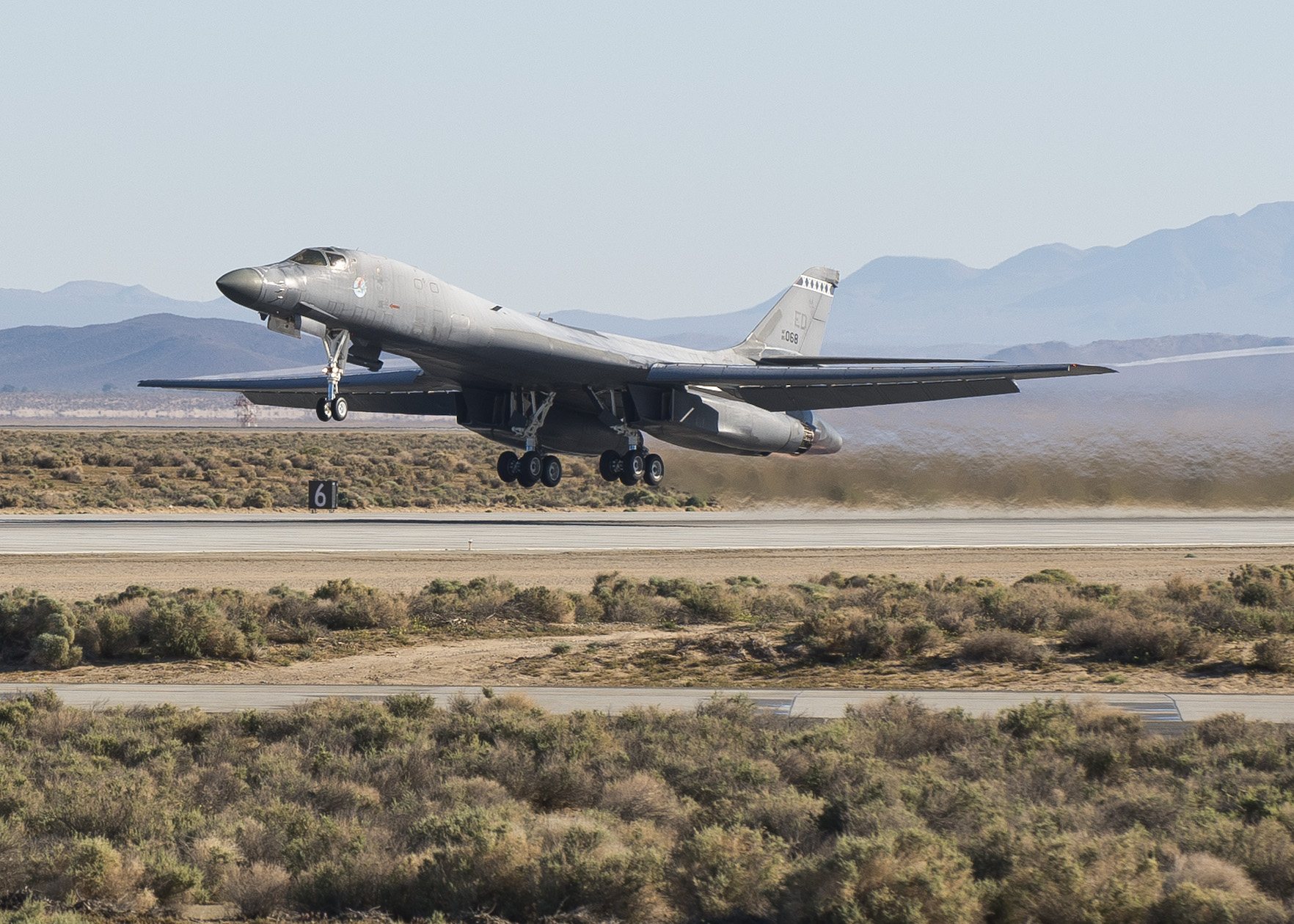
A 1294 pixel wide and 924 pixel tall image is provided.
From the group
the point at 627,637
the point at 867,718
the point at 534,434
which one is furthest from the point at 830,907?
the point at 534,434

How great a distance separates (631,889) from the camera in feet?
35.0

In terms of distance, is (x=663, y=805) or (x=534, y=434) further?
(x=534, y=434)

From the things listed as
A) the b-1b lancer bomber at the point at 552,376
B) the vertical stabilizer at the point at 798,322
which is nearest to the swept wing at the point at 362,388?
the b-1b lancer bomber at the point at 552,376

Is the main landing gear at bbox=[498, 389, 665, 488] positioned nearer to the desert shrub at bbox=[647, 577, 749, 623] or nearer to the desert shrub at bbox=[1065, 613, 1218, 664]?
the desert shrub at bbox=[647, 577, 749, 623]

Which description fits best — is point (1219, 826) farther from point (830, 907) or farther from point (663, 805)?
point (663, 805)

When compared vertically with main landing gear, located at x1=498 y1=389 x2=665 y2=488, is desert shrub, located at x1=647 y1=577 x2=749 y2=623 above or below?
below

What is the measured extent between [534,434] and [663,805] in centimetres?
2838

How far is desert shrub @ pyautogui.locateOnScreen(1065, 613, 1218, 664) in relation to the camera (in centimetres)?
2356

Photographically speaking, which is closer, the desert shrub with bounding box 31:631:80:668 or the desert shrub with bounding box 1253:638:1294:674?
the desert shrub with bounding box 1253:638:1294:674

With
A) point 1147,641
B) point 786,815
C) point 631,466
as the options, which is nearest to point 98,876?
point 786,815

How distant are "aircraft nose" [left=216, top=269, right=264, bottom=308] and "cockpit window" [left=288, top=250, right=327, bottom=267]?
4.58ft

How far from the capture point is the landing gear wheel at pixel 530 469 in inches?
1609

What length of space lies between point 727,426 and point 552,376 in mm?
6141

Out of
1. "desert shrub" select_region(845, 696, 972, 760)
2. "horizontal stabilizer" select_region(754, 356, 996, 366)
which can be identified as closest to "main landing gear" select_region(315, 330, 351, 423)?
"horizontal stabilizer" select_region(754, 356, 996, 366)
